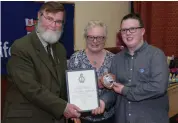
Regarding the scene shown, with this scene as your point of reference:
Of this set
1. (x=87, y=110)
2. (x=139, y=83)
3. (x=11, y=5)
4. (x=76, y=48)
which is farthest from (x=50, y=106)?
(x=76, y=48)

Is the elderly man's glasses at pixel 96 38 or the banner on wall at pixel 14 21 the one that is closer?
the elderly man's glasses at pixel 96 38

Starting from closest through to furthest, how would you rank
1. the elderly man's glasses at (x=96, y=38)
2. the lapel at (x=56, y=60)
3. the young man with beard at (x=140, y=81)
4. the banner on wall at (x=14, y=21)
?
1. the young man with beard at (x=140, y=81)
2. the lapel at (x=56, y=60)
3. the elderly man's glasses at (x=96, y=38)
4. the banner on wall at (x=14, y=21)

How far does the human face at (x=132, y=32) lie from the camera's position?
203 centimetres

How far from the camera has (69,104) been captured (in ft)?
6.75

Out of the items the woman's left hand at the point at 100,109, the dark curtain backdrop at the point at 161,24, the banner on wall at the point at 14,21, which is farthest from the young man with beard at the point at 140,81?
the dark curtain backdrop at the point at 161,24

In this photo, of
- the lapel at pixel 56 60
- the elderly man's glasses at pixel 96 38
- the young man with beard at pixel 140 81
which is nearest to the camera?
the young man with beard at pixel 140 81

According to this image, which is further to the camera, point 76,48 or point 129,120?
point 76,48

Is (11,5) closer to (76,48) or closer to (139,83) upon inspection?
(76,48)

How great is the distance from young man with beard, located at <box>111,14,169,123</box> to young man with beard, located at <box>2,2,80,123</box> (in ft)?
1.27

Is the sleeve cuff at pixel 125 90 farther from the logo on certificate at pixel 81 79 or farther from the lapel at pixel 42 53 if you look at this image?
the lapel at pixel 42 53

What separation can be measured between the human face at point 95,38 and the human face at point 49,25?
0.29 m

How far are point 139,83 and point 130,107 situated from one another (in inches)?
7.4

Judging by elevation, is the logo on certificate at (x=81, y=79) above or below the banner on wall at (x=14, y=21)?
below

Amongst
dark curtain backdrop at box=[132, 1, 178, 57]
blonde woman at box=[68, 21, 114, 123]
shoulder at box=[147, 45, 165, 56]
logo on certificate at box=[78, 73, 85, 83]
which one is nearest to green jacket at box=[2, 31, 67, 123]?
logo on certificate at box=[78, 73, 85, 83]
